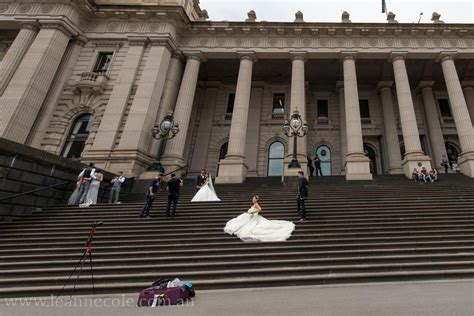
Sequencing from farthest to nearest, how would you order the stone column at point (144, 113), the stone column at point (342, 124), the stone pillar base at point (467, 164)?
the stone column at point (342, 124) → the stone pillar base at point (467, 164) → the stone column at point (144, 113)

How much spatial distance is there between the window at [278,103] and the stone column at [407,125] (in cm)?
852

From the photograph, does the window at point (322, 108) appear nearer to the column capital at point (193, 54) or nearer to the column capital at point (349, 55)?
the column capital at point (349, 55)

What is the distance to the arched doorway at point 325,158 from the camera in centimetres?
2005

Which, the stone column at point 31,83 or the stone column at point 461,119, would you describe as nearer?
the stone column at point 31,83

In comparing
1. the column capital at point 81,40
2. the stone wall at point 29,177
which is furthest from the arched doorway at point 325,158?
the column capital at point 81,40

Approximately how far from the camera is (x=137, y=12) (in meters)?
17.8

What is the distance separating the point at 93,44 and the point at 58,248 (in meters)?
16.3

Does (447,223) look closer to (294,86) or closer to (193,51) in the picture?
(294,86)

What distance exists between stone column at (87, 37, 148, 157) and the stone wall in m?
3.82

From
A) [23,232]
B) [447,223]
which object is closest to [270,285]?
[447,223]

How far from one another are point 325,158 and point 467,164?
8537 mm


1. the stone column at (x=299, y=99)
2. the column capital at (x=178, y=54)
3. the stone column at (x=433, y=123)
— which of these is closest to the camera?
the stone column at (x=299, y=99)

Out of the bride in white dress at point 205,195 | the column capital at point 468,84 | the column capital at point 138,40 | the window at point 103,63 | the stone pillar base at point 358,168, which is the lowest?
the bride in white dress at point 205,195

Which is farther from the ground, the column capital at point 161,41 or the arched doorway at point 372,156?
the column capital at point 161,41
